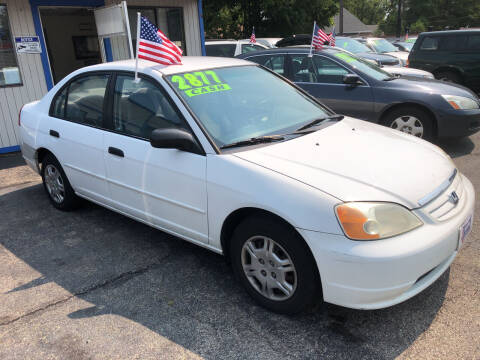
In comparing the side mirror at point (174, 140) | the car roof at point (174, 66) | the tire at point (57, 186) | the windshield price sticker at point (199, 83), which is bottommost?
the tire at point (57, 186)

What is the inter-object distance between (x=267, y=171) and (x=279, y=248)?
494 millimetres

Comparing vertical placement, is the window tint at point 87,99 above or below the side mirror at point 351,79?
above

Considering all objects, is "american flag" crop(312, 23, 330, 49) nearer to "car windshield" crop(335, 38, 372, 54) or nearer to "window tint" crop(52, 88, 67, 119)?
"window tint" crop(52, 88, 67, 119)

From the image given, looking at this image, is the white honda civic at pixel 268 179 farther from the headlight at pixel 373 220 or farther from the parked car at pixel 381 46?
the parked car at pixel 381 46

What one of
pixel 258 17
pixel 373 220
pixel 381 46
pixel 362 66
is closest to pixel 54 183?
pixel 373 220

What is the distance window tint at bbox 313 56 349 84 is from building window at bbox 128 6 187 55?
11.9 ft

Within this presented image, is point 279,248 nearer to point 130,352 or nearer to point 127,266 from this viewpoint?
point 130,352

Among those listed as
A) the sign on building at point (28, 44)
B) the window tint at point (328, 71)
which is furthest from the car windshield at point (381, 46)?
the sign on building at point (28, 44)

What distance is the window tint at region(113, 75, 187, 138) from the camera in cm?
330

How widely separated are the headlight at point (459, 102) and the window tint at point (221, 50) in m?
7.51

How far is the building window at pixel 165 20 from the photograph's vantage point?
8852mm

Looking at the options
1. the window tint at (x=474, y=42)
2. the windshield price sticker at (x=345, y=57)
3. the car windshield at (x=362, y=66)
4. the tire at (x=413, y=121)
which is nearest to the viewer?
the tire at (x=413, y=121)

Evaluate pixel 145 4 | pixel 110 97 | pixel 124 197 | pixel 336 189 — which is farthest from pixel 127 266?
pixel 145 4

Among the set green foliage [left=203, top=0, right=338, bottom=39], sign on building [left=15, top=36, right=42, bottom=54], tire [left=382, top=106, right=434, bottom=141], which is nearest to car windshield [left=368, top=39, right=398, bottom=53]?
green foliage [left=203, top=0, right=338, bottom=39]
